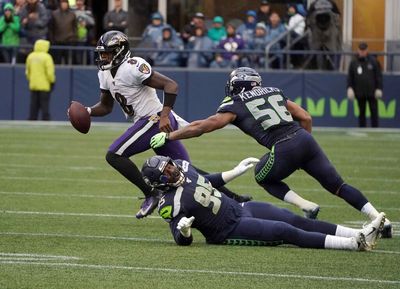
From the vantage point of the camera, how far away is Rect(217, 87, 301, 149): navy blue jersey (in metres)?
8.62

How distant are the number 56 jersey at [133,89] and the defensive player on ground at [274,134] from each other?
1.00m

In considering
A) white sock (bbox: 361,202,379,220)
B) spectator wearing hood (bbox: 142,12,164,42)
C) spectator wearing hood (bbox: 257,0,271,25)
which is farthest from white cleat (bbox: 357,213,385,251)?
spectator wearing hood (bbox: 142,12,164,42)

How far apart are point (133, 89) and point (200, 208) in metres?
1.95

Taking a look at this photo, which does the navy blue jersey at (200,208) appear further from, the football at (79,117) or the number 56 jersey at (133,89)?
the football at (79,117)

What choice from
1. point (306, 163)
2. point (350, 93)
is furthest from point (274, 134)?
point (350, 93)

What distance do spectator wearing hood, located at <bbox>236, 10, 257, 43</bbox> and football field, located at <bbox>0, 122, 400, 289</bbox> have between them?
18.9 ft

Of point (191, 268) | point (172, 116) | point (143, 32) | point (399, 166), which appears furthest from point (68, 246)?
point (143, 32)

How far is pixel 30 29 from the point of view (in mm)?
22281

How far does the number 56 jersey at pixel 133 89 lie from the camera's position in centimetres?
962

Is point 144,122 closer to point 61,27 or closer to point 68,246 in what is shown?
point 68,246

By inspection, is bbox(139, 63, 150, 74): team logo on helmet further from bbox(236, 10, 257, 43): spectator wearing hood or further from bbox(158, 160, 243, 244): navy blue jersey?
bbox(236, 10, 257, 43): spectator wearing hood

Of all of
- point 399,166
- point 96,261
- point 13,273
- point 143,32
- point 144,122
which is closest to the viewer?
point 13,273

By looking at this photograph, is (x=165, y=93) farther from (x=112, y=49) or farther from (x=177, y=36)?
(x=177, y=36)

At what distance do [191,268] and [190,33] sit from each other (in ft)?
51.4
